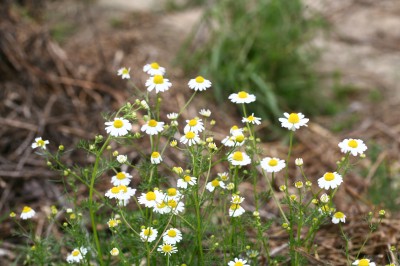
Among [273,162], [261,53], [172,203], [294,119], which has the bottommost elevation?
[172,203]

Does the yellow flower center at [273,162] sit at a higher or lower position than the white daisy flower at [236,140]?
lower

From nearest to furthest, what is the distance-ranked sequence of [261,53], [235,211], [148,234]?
[148,234]
[235,211]
[261,53]

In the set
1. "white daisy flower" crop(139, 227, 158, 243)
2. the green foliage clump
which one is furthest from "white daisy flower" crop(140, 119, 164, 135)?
the green foliage clump

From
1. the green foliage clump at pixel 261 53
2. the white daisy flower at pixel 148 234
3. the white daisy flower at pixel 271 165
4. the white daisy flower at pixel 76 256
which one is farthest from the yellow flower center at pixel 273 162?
the green foliage clump at pixel 261 53

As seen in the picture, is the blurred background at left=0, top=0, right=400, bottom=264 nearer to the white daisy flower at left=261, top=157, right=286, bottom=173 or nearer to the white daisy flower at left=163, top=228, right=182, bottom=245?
the white daisy flower at left=261, top=157, right=286, bottom=173

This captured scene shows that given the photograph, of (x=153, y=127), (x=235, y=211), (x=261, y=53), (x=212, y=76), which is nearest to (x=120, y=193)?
(x=153, y=127)

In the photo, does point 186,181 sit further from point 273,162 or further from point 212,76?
point 212,76

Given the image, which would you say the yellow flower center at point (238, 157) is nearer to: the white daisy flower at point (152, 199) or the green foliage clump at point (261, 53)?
the white daisy flower at point (152, 199)

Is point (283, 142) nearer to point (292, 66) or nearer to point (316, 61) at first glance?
point (292, 66)
